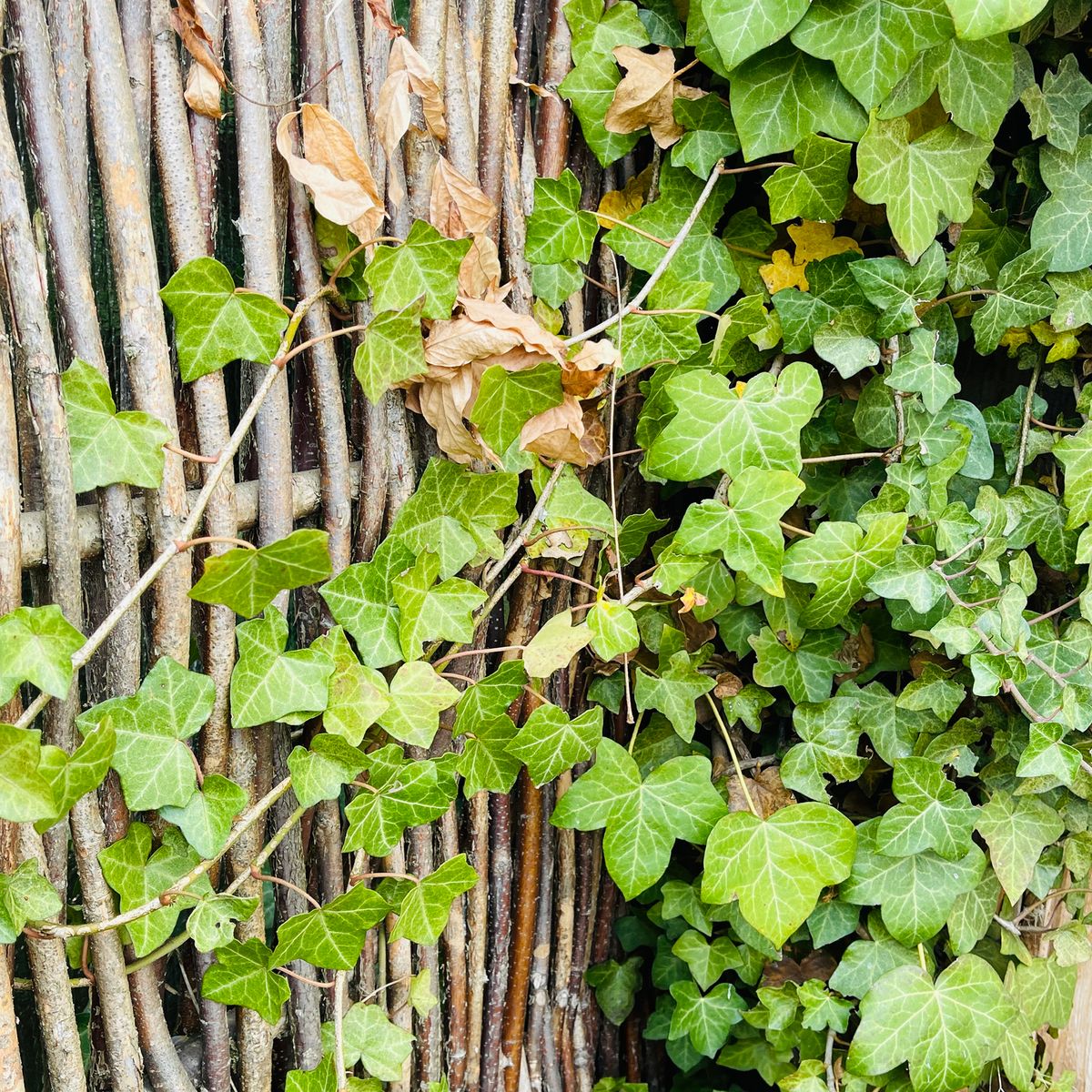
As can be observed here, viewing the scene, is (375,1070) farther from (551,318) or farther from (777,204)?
(777,204)

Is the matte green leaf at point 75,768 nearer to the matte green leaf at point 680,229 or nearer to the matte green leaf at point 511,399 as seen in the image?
the matte green leaf at point 511,399

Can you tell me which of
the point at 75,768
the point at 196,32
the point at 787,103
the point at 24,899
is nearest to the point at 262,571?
the point at 75,768

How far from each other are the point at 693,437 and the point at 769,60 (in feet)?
1.16

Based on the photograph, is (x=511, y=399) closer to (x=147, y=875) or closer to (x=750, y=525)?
(x=750, y=525)

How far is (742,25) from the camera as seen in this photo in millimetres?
834

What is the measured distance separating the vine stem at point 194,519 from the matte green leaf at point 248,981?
11 centimetres

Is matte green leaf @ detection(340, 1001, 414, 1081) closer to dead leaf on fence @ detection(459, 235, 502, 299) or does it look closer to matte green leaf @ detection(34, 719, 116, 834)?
matte green leaf @ detection(34, 719, 116, 834)

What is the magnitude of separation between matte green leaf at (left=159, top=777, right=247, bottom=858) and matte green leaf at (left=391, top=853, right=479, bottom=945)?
0.19 meters

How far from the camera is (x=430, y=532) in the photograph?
90 cm

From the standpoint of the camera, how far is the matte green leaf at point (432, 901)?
89 cm

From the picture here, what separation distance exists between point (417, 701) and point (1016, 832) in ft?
2.18

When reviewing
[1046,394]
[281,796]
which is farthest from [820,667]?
[281,796]

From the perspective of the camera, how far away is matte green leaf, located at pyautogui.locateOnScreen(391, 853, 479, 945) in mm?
894

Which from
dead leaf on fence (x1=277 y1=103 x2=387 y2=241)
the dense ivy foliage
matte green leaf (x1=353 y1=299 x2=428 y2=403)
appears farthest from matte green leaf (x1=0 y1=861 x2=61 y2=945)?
dead leaf on fence (x1=277 y1=103 x2=387 y2=241)
